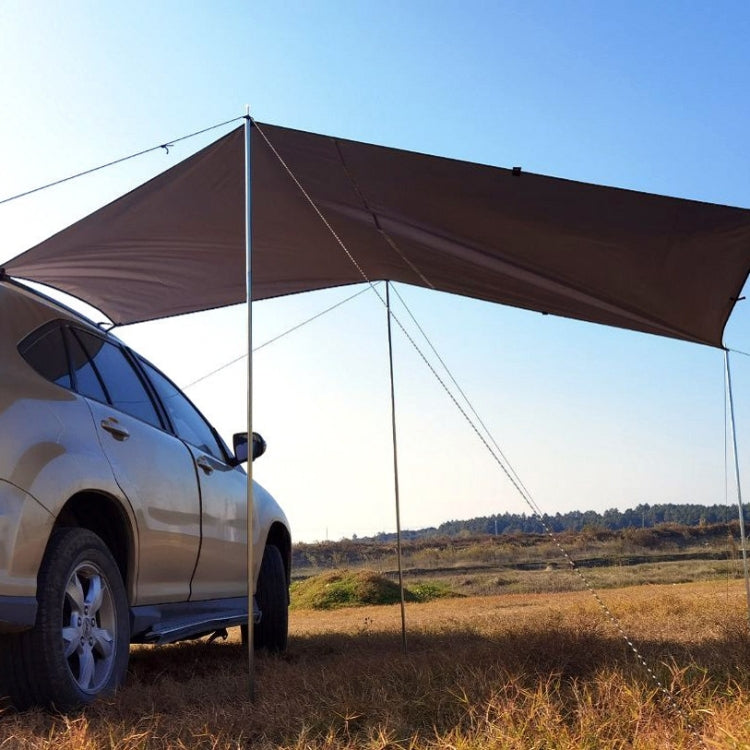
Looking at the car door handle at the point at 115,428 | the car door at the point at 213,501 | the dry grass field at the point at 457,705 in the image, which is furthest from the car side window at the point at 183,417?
the dry grass field at the point at 457,705

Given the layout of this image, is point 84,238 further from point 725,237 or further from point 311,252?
point 725,237

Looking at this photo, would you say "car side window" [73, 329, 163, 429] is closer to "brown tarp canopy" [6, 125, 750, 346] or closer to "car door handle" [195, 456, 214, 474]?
"car door handle" [195, 456, 214, 474]

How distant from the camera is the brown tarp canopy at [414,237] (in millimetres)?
Answer: 4547

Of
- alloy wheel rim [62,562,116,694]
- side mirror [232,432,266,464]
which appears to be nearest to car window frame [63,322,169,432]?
side mirror [232,432,266,464]

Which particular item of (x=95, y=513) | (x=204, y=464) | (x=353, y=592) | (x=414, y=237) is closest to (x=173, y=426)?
(x=204, y=464)

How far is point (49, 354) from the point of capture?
3508 millimetres

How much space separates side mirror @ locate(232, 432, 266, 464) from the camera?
518 cm

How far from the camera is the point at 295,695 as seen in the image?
10.9ft

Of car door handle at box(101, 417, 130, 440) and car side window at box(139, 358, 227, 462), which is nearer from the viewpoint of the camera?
car door handle at box(101, 417, 130, 440)

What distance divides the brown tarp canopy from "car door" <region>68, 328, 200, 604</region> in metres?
1.37

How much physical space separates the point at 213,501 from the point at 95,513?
1153 mm

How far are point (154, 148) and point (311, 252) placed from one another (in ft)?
5.29

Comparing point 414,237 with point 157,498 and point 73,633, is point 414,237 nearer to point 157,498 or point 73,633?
point 157,498

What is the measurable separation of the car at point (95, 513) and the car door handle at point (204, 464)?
0.01 meters
